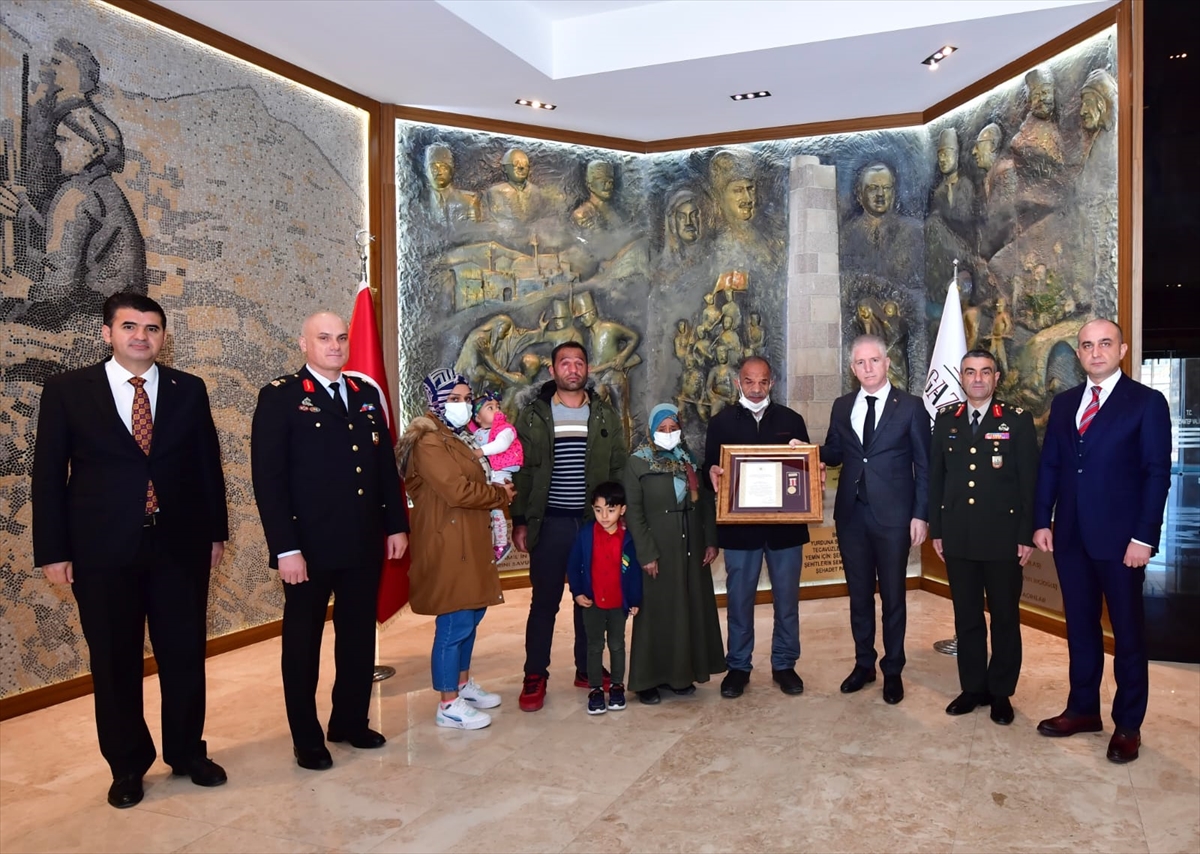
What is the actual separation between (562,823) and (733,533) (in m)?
1.95

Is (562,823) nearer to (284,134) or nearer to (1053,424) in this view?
(1053,424)

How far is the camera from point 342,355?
395 cm

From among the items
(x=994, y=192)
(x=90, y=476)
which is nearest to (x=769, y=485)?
(x=90, y=476)

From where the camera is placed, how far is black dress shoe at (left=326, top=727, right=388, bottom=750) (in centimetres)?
423

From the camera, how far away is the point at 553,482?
186 inches

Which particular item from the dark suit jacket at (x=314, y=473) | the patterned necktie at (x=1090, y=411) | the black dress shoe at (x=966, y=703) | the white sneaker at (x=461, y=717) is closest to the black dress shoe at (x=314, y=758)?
the white sneaker at (x=461, y=717)

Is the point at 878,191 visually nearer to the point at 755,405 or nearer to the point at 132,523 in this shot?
the point at 755,405

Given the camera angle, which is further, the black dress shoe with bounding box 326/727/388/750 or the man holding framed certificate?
the man holding framed certificate

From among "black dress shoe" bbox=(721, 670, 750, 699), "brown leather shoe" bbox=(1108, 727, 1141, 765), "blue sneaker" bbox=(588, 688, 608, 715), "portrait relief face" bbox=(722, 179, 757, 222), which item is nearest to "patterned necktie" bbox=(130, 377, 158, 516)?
"blue sneaker" bbox=(588, 688, 608, 715)

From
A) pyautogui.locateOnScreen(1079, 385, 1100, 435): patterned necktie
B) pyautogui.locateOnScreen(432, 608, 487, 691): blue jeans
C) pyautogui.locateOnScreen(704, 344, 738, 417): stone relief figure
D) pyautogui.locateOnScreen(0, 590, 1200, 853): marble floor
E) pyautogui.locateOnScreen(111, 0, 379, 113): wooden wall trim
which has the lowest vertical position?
pyautogui.locateOnScreen(0, 590, 1200, 853): marble floor

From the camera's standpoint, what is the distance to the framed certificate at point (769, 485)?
15.3ft

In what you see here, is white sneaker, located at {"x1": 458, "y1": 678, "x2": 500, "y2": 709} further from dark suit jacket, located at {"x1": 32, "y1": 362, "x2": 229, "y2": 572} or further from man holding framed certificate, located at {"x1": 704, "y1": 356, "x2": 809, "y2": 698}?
dark suit jacket, located at {"x1": 32, "y1": 362, "x2": 229, "y2": 572}

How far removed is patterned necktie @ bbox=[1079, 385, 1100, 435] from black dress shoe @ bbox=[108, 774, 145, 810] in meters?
4.43

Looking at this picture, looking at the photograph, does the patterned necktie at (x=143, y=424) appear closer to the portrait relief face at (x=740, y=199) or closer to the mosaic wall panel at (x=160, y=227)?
the mosaic wall panel at (x=160, y=227)
